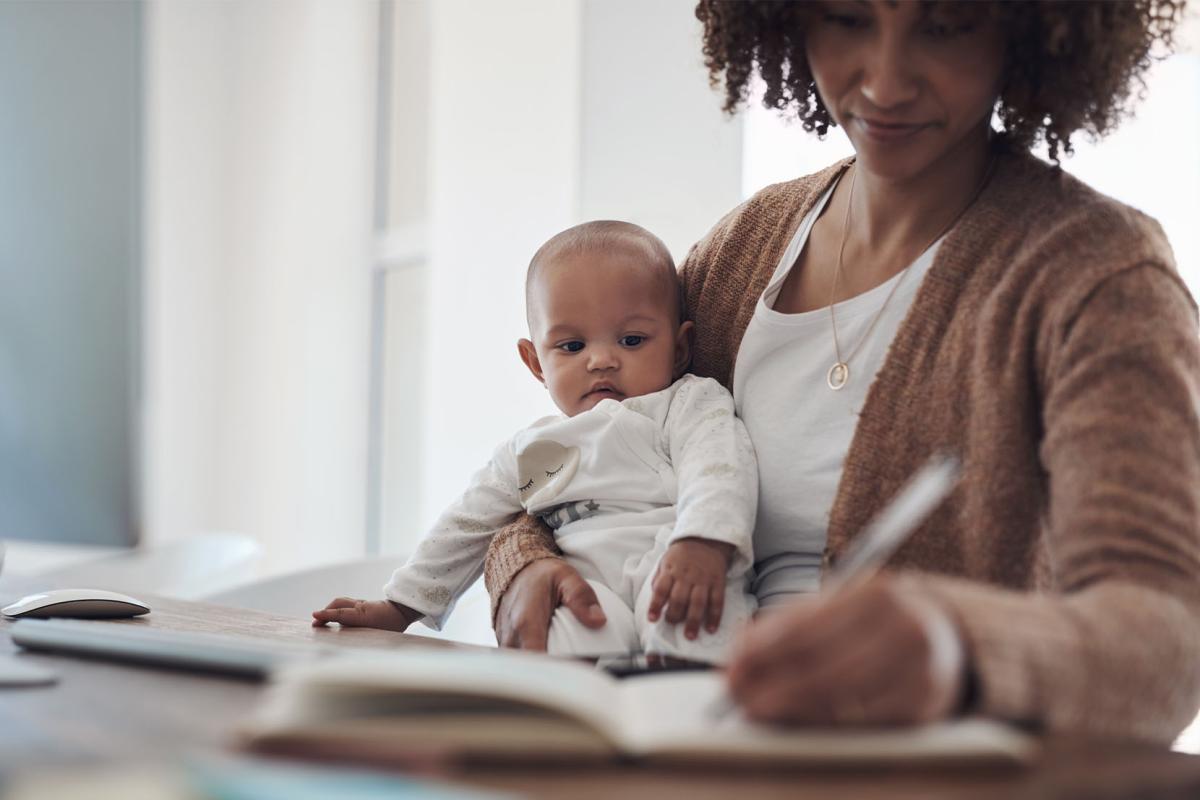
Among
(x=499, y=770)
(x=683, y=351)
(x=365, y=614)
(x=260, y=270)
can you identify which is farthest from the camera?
(x=260, y=270)

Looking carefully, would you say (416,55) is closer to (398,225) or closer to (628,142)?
(398,225)

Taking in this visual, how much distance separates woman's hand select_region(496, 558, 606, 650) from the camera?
1.33 metres

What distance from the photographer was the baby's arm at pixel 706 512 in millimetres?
1264

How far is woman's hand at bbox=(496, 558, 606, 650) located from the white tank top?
8.0 inches

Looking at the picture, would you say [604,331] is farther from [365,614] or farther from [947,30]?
[947,30]

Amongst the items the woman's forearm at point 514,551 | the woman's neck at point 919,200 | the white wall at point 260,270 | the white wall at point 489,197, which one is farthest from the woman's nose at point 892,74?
the white wall at point 260,270

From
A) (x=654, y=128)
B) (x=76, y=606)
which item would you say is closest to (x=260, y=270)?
(x=654, y=128)

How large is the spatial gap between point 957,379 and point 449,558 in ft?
2.21

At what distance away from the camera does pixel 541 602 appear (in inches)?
53.3

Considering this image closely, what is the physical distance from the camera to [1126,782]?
68cm

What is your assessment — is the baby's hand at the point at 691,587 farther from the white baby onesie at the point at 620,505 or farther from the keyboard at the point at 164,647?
the keyboard at the point at 164,647

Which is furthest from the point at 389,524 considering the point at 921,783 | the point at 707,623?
the point at 921,783

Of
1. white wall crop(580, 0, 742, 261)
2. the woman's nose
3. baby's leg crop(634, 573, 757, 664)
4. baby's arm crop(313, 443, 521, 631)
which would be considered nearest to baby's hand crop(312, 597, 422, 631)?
baby's arm crop(313, 443, 521, 631)

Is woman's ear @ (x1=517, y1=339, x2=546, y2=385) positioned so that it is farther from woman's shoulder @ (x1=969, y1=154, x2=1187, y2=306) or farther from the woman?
woman's shoulder @ (x1=969, y1=154, x2=1187, y2=306)
